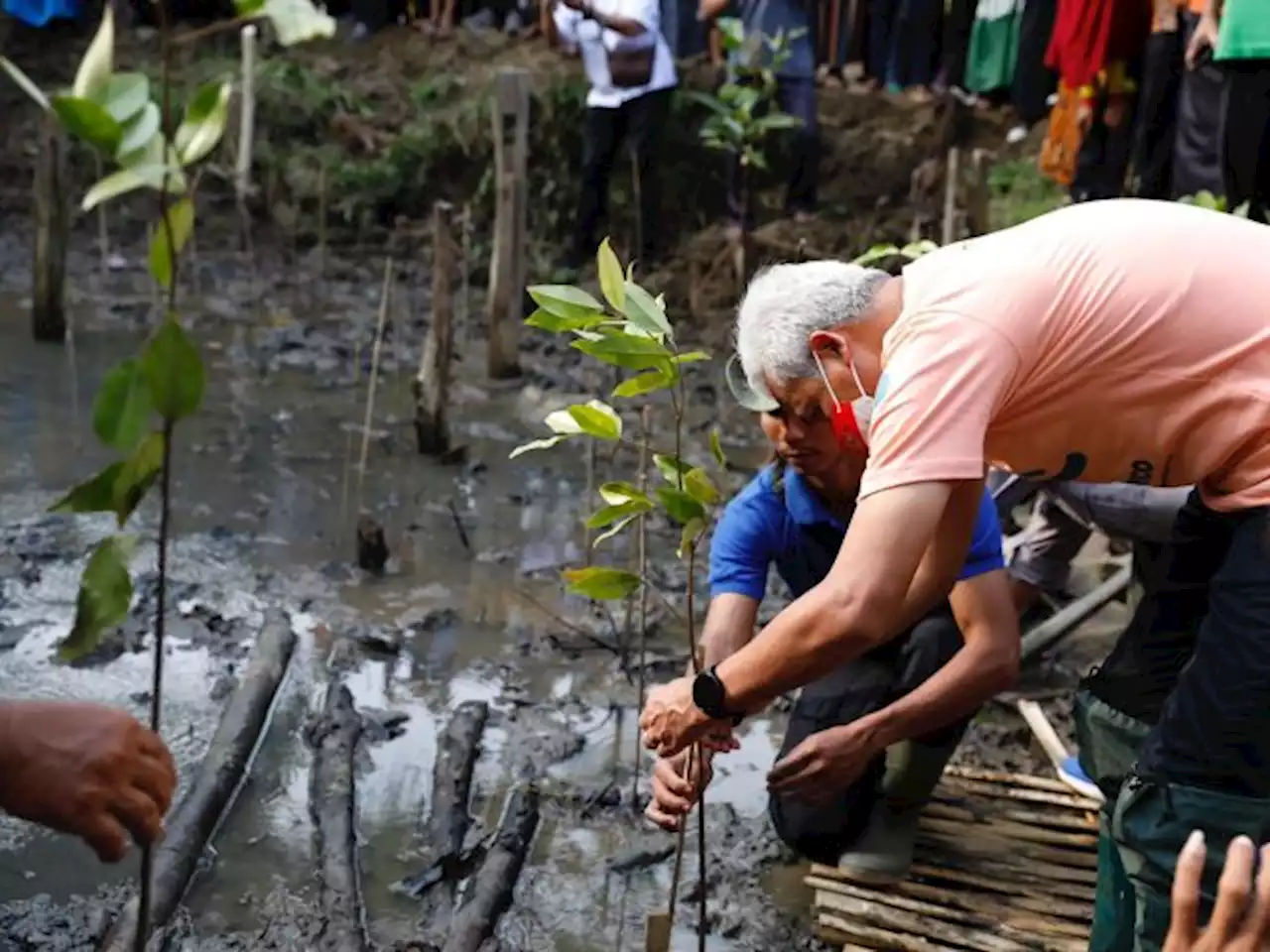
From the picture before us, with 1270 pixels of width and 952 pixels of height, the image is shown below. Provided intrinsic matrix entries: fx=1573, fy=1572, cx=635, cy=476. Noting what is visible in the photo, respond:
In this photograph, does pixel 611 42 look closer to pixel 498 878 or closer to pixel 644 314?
pixel 498 878

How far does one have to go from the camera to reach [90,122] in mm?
1771

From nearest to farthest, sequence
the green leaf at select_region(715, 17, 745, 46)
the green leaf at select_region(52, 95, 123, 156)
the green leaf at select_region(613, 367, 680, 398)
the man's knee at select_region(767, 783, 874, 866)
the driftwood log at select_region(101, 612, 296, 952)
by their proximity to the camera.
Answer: the green leaf at select_region(52, 95, 123, 156) → the green leaf at select_region(613, 367, 680, 398) → the driftwood log at select_region(101, 612, 296, 952) → the man's knee at select_region(767, 783, 874, 866) → the green leaf at select_region(715, 17, 745, 46)

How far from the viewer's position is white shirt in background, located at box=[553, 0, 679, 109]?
9414 millimetres

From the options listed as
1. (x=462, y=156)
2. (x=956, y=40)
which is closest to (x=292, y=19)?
(x=956, y=40)

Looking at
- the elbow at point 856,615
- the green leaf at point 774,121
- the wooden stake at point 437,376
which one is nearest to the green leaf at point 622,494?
the elbow at point 856,615

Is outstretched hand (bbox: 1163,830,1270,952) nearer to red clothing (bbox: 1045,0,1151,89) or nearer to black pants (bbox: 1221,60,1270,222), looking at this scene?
black pants (bbox: 1221,60,1270,222)

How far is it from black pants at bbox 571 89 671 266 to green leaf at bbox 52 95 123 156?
8082 mm

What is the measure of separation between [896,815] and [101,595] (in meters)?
2.27

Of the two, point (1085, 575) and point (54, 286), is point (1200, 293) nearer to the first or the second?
point (1085, 575)

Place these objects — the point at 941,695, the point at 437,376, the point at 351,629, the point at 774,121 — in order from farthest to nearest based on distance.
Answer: the point at 774,121 < the point at 437,376 < the point at 351,629 < the point at 941,695

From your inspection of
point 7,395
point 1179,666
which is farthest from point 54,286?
point 1179,666

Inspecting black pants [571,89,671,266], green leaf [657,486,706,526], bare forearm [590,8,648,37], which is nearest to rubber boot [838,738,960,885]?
green leaf [657,486,706,526]

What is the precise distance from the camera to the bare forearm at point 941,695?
3.46 m

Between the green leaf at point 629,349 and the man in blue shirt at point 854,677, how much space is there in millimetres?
610
